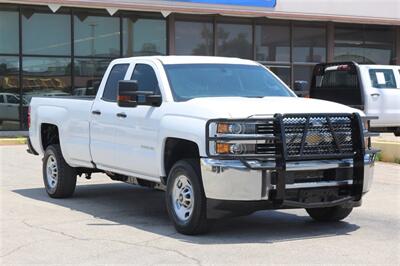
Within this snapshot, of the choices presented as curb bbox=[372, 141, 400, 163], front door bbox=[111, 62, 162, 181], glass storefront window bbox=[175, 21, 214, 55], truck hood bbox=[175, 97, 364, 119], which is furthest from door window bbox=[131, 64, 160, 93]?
glass storefront window bbox=[175, 21, 214, 55]

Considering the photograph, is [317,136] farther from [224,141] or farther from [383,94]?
[383,94]

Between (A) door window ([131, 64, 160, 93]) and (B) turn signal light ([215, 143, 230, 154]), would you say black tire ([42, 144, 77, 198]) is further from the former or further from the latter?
(B) turn signal light ([215, 143, 230, 154])

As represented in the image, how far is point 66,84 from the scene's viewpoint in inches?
876

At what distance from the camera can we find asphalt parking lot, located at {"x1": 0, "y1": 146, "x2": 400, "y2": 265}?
237 inches

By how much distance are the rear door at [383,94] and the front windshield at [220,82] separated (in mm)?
9547

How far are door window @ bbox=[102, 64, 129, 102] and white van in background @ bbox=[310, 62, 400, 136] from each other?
9775mm

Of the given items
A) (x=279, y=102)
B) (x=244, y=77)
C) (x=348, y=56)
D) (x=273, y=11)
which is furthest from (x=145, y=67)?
(x=348, y=56)

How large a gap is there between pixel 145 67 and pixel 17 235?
2583 mm

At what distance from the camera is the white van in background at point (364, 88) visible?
17266 millimetres

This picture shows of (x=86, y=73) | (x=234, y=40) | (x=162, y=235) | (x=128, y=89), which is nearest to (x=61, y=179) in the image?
(x=128, y=89)

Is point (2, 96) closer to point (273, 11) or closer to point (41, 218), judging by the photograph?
point (273, 11)

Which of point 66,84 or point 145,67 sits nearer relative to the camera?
point 145,67

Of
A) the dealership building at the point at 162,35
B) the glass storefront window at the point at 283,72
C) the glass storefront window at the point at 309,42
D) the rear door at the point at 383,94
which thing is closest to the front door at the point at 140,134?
the rear door at the point at 383,94

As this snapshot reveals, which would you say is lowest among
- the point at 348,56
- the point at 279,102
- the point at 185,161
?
the point at 185,161
